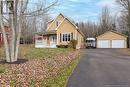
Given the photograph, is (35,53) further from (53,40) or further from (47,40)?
(47,40)

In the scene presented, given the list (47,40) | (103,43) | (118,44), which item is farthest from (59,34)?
(118,44)

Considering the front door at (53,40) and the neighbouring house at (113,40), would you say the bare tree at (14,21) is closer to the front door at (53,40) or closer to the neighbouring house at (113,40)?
the front door at (53,40)

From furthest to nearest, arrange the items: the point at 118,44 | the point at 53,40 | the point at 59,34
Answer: the point at 118,44, the point at 53,40, the point at 59,34

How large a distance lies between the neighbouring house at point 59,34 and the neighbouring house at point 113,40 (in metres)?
10.8

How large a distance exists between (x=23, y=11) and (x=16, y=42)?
228 cm

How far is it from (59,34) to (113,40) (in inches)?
587

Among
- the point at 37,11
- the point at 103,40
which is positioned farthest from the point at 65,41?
the point at 37,11

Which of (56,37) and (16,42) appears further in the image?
(56,37)

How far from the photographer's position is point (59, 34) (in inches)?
2132

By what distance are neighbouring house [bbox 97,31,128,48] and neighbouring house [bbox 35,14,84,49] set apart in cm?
1079

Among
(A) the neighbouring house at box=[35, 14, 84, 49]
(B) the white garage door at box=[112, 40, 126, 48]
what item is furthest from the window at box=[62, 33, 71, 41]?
(B) the white garage door at box=[112, 40, 126, 48]

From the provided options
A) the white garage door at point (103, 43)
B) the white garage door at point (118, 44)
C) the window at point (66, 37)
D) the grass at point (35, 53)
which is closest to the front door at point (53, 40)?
the window at point (66, 37)

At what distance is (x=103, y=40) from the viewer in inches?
2552

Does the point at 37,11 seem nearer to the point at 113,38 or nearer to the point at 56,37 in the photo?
the point at 56,37
